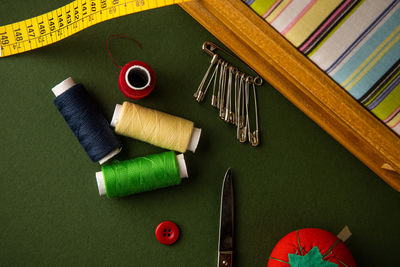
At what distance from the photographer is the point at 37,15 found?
1.64 m

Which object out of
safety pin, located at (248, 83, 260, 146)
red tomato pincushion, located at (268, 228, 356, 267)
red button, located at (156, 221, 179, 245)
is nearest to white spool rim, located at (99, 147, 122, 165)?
red button, located at (156, 221, 179, 245)

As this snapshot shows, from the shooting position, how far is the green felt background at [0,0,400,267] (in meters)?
1.60

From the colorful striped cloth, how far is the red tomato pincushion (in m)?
0.47

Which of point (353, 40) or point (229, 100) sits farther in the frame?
point (229, 100)

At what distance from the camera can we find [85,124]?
1523 mm

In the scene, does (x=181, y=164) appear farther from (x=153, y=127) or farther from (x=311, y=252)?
(x=311, y=252)

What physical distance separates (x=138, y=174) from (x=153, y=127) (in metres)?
0.19

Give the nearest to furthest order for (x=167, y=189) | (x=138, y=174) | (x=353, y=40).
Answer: (x=353, y=40) < (x=138, y=174) < (x=167, y=189)

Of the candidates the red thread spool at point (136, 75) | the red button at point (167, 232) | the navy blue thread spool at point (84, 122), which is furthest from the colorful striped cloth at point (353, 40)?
the red button at point (167, 232)

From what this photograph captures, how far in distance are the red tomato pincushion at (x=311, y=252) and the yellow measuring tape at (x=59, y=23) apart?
40.8 inches

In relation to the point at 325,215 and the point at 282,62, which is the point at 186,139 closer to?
the point at 282,62

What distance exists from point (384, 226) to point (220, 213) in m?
0.72

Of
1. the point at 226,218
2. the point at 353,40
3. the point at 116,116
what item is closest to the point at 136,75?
the point at 116,116

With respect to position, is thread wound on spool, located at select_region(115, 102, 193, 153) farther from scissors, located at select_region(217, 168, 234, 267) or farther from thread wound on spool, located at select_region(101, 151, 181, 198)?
scissors, located at select_region(217, 168, 234, 267)
